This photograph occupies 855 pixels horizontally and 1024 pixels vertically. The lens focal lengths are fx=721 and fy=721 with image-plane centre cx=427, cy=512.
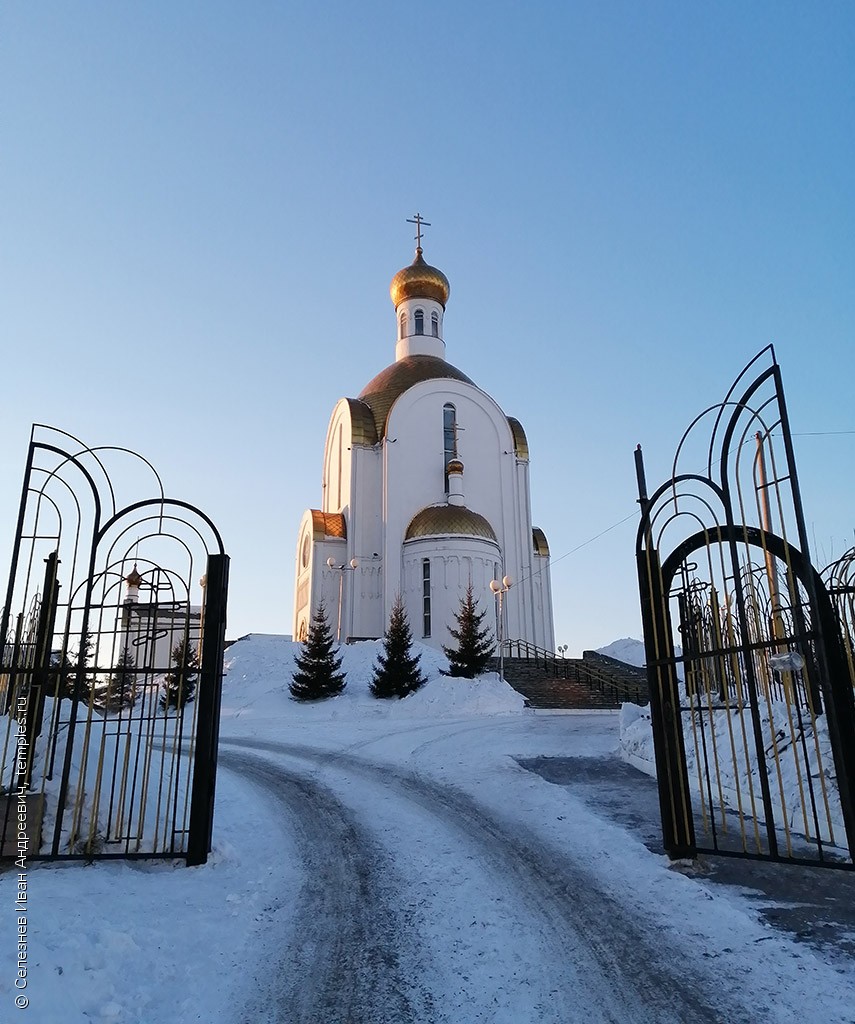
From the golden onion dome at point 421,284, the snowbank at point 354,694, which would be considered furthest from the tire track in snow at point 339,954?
the golden onion dome at point 421,284

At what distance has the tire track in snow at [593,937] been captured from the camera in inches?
139

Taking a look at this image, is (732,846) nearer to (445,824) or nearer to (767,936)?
(767,936)

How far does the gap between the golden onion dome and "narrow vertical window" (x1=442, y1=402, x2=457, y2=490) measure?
30.3 feet

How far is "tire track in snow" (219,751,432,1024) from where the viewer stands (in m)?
3.61

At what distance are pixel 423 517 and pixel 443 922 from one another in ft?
93.9

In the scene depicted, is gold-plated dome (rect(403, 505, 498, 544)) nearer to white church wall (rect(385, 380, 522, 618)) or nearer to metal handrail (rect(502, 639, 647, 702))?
white church wall (rect(385, 380, 522, 618))

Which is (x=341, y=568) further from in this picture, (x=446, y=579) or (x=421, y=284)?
(x=421, y=284)

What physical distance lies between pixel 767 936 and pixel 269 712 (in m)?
18.2

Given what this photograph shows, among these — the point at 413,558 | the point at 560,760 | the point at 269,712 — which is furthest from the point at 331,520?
the point at 560,760

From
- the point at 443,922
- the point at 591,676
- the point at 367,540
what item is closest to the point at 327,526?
the point at 367,540

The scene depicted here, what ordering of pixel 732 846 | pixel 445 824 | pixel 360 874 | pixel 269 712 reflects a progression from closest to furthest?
1. pixel 360 874
2. pixel 732 846
3. pixel 445 824
4. pixel 269 712

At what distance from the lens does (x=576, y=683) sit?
24.6m

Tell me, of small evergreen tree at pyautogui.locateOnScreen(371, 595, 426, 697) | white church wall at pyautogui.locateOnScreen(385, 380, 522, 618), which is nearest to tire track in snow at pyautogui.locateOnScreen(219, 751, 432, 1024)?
small evergreen tree at pyautogui.locateOnScreen(371, 595, 426, 697)

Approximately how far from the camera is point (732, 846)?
633 centimetres
